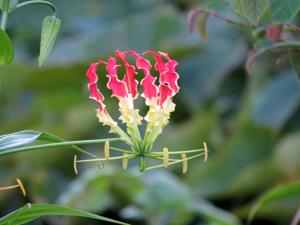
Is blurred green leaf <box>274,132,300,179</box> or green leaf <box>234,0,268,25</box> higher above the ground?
green leaf <box>234,0,268,25</box>

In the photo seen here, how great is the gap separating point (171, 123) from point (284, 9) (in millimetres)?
1982

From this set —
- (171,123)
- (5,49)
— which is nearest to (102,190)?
(171,123)

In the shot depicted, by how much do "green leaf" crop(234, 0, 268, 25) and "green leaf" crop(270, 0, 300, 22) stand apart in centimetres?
1

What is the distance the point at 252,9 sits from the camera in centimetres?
102

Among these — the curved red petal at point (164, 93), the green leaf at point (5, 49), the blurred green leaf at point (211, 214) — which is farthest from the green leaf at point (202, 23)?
the blurred green leaf at point (211, 214)

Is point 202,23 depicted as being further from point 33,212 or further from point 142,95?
point 33,212

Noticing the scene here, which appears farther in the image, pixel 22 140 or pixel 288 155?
pixel 288 155

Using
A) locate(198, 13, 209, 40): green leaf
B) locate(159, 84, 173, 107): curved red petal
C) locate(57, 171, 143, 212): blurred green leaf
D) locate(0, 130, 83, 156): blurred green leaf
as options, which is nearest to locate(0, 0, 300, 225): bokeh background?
locate(57, 171, 143, 212): blurred green leaf

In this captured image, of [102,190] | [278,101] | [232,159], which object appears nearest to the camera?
[102,190]

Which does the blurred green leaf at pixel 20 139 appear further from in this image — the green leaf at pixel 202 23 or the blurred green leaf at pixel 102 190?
the blurred green leaf at pixel 102 190

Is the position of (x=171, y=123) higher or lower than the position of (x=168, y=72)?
lower

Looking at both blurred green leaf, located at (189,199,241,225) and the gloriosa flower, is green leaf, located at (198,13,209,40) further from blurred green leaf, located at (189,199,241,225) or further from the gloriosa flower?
blurred green leaf, located at (189,199,241,225)

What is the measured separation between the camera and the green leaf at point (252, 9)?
3.35ft

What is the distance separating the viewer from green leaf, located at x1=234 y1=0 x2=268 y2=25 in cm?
102
